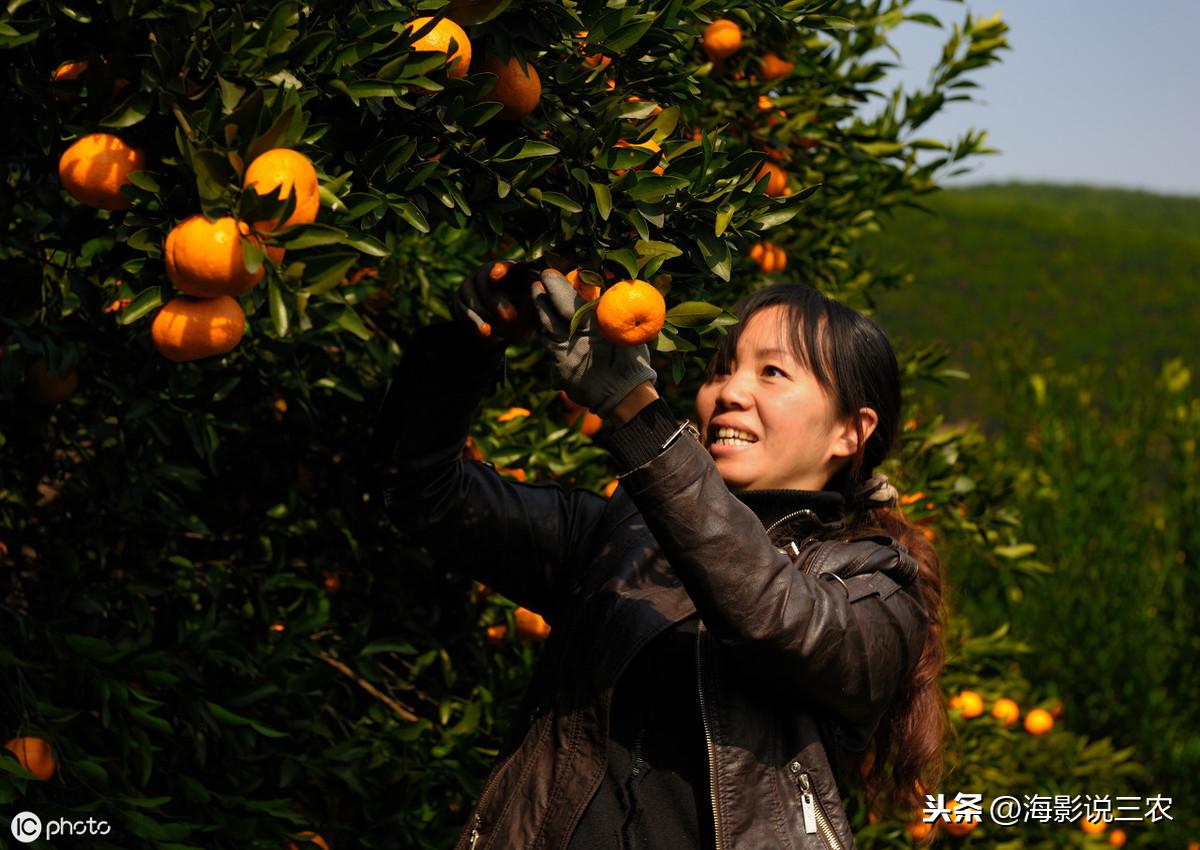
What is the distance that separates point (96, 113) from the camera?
1231 mm

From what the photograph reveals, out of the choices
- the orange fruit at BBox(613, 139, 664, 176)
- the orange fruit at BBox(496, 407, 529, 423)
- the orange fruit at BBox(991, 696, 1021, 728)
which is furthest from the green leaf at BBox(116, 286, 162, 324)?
the orange fruit at BBox(991, 696, 1021, 728)

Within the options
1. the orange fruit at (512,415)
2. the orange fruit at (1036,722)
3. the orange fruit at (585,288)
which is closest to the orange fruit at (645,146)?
the orange fruit at (585,288)

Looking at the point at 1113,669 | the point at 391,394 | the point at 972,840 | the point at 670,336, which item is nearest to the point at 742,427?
the point at 670,336

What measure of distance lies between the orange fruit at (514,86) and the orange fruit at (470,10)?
0.23ft

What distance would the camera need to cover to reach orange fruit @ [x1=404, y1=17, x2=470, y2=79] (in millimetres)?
1267

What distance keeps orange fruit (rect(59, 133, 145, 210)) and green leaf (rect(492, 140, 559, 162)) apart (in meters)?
0.37

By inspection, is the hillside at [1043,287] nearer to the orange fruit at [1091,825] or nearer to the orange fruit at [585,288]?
the orange fruit at [1091,825]

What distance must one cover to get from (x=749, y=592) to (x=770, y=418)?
0.37 m

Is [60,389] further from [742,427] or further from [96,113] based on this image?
[742,427]

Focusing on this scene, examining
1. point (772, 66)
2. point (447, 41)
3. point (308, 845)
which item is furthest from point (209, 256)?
point (772, 66)

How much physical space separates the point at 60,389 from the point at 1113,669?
4.23 meters

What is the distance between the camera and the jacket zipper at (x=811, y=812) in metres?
1.53

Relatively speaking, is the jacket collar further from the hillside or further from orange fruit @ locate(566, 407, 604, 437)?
the hillside

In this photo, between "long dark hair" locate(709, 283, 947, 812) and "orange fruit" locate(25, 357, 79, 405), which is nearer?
"long dark hair" locate(709, 283, 947, 812)
